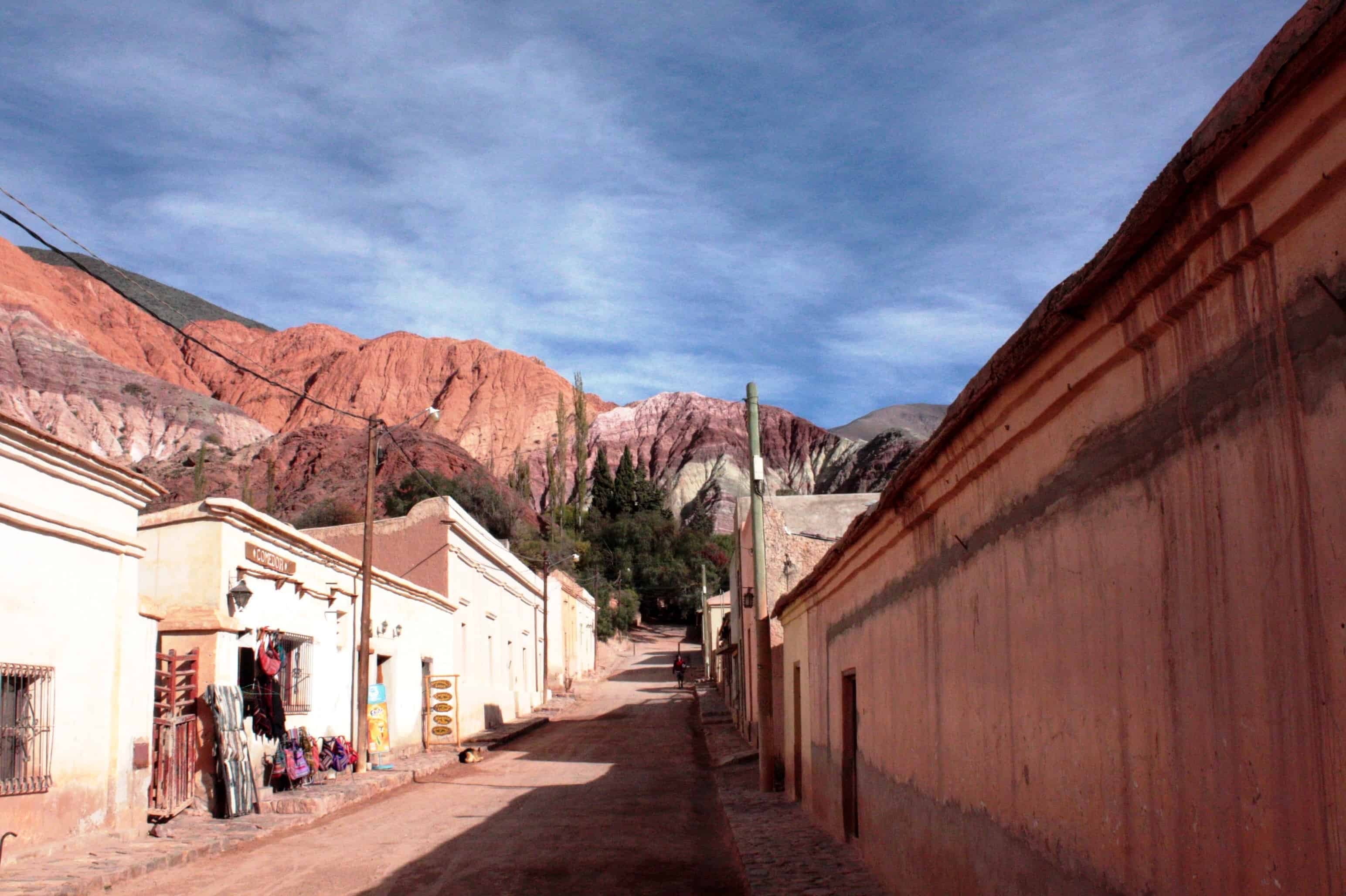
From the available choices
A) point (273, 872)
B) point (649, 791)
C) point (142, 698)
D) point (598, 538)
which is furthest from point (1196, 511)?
point (598, 538)

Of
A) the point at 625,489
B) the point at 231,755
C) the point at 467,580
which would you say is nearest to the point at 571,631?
the point at 467,580

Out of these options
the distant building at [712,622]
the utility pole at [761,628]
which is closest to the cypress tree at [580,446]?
the distant building at [712,622]

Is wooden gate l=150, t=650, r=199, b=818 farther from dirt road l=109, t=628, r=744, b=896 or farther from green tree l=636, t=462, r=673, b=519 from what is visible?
green tree l=636, t=462, r=673, b=519

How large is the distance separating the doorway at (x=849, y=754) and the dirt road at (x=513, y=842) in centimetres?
120

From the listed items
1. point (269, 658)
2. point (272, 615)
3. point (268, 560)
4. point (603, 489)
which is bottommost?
point (269, 658)

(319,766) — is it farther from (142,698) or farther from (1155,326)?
(1155,326)

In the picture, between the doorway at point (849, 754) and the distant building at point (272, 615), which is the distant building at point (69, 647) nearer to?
the distant building at point (272, 615)

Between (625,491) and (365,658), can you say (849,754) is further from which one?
(625,491)

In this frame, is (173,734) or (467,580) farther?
(467,580)

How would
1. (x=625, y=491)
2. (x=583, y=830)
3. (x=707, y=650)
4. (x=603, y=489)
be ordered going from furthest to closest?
(x=603, y=489) → (x=625, y=491) → (x=707, y=650) → (x=583, y=830)

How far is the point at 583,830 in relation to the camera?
495 inches

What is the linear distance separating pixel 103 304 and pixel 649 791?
4989 inches

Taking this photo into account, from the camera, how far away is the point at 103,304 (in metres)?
124

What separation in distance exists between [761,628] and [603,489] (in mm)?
75276
